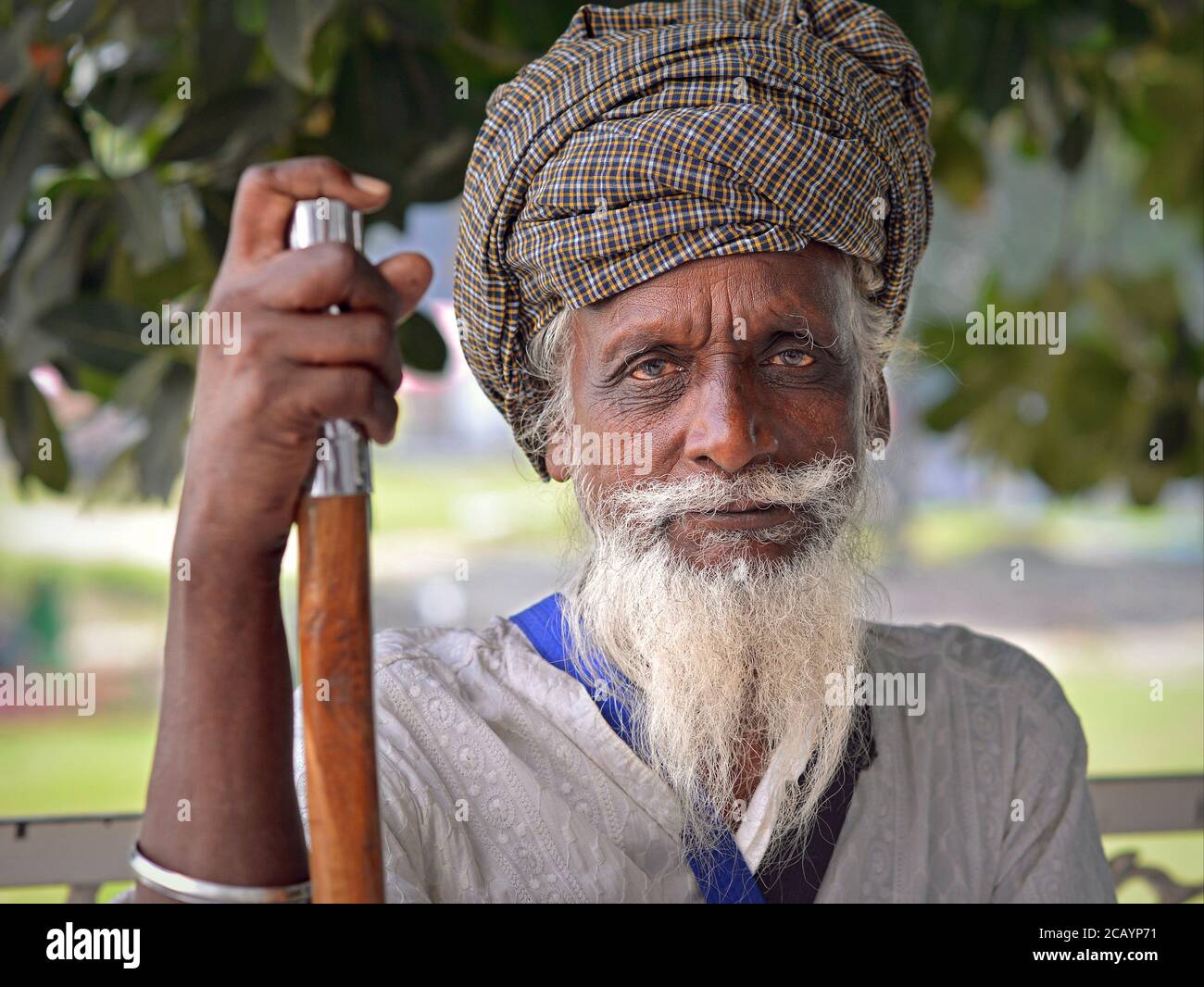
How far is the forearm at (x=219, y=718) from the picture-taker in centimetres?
84

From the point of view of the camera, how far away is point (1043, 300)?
8.45 feet

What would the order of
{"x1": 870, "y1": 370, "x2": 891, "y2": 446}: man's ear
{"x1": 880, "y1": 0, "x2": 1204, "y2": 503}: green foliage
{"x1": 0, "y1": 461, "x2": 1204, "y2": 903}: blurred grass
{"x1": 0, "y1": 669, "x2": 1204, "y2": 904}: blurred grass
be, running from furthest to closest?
{"x1": 0, "y1": 461, "x2": 1204, "y2": 903}: blurred grass < {"x1": 0, "y1": 669, "x2": 1204, "y2": 904}: blurred grass < {"x1": 880, "y1": 0, "x2": 1204, "y2": 503}: green foliage < {"x1": 870, "y1": 370, "x2": 891, "y2": 446}: man's ear

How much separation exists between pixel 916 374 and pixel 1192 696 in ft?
20.4

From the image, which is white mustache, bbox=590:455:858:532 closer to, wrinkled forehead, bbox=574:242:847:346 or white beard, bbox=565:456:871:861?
white beard, bbox=565:456:871:861

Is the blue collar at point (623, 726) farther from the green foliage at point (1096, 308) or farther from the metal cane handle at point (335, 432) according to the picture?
the green foliage at point (1096, 308)

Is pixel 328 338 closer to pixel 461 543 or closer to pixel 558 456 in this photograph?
pixel 558 456

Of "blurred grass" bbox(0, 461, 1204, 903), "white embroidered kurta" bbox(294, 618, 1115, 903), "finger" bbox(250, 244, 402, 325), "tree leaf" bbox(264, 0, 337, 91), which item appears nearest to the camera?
"finger" bbox(250, 244, 402, 325)

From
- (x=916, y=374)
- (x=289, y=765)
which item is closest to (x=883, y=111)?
(x=916, y=374)

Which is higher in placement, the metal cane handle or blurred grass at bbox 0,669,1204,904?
the metal cane handle

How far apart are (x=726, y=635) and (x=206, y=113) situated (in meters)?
1.03

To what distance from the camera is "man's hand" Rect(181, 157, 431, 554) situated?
79cm

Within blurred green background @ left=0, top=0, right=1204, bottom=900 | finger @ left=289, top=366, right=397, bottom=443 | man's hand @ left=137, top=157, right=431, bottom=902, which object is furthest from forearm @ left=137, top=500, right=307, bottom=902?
blurred green background @ left=0, top=0, right=1204, bottom=900

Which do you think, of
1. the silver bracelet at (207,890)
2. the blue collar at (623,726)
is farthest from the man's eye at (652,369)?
the silver bracelet at (207,890)
